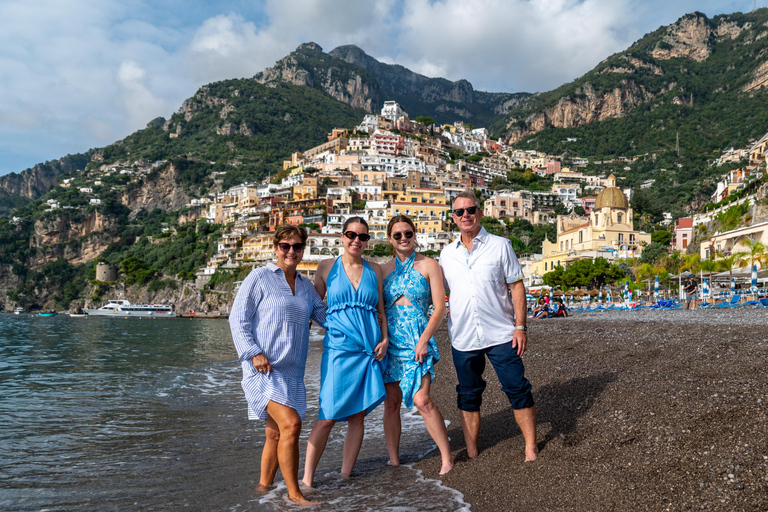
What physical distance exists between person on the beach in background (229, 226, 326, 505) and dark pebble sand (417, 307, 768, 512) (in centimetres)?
127

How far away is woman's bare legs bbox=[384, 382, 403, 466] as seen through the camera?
402cm

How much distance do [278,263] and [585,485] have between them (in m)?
2.64

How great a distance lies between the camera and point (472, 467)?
394 cm

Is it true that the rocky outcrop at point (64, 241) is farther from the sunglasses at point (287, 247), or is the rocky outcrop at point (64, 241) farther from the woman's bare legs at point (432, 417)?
the woman's bare legs at point (432, 417)

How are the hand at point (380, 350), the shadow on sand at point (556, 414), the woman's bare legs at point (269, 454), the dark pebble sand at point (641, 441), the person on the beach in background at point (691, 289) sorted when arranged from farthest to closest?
1. the person on the beach in background at point (691, 289)
2. the shadow on sand at point (556, 414)
3. the hand at point (380, 350)
4. the woman's bare legs at point (269, 454)
5. the dark pebble sand at point (641, 441)

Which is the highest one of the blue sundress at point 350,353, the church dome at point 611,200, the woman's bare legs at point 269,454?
the church dome at point 611,200

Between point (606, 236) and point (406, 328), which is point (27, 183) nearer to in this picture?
point (606, 236)

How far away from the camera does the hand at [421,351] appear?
382 cm

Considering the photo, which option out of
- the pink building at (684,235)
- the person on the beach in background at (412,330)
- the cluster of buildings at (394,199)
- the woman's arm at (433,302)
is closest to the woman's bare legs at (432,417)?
the person on the beach in background at (412,330)

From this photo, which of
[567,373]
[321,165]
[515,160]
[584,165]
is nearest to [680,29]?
[584,165]

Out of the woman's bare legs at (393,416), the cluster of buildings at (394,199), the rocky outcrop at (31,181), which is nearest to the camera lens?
A: the woman's bare legs at (393,416)

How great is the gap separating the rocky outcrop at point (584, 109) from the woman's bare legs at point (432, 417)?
525 ft

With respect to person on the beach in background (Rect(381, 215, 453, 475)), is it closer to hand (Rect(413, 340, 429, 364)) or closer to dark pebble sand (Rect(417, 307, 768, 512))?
hand (Rect(413, 340, 429, 364))

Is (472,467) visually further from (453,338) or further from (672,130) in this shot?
(672,130)
